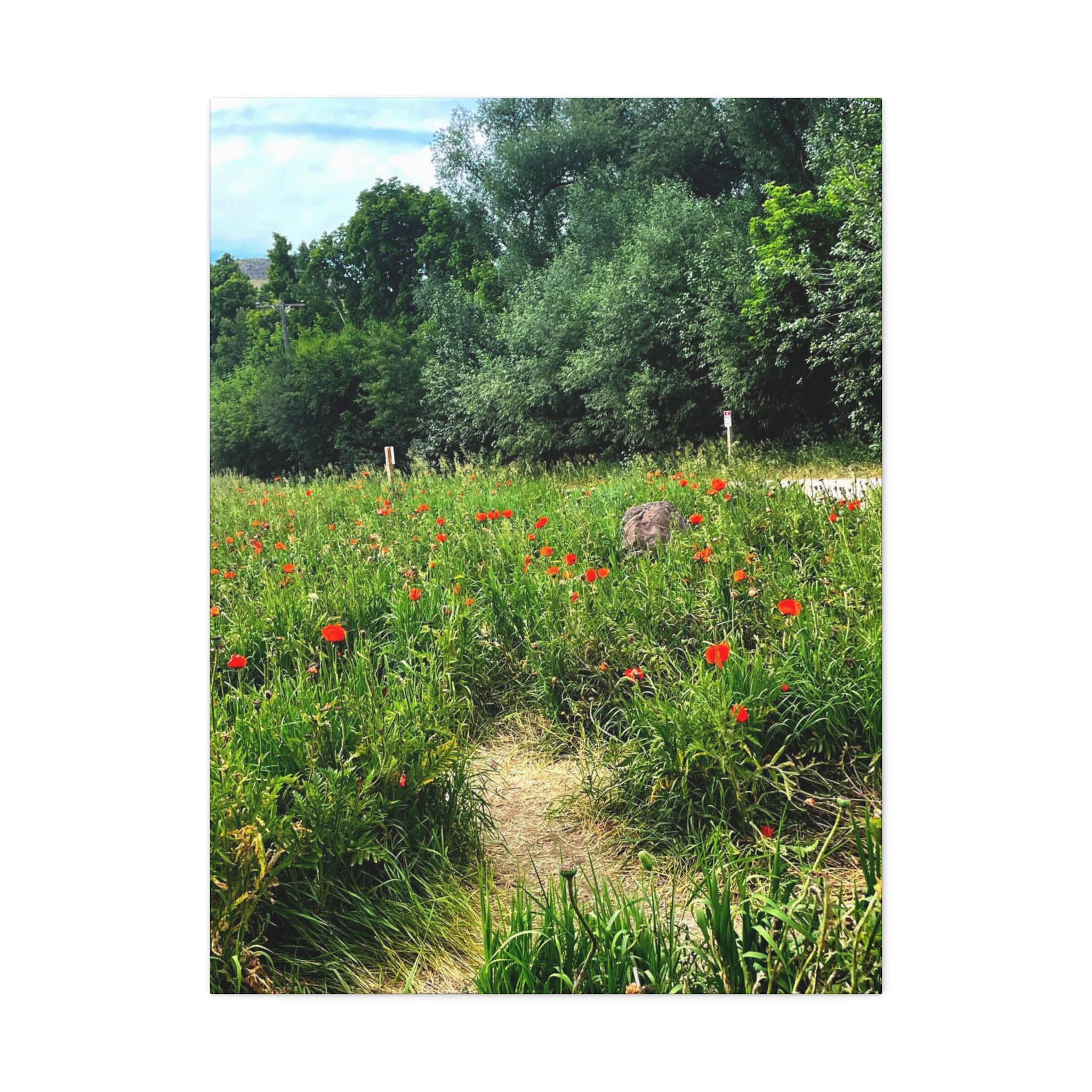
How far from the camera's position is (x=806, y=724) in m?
2.54

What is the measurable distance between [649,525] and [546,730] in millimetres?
1015

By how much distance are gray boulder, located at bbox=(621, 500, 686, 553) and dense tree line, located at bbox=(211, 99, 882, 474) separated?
0.97ft

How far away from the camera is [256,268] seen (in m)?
2.89

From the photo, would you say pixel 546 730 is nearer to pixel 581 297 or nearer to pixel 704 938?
pixel 704 938

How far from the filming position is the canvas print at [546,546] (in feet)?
7.45

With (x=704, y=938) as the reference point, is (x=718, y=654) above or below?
above


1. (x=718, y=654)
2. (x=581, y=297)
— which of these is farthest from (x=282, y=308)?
(x=718, y=654)

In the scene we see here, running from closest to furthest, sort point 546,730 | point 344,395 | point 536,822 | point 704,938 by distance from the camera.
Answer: point 704,938
point 536,822
point 546,730
point 344,395

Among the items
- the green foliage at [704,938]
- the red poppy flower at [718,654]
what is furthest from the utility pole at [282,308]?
the green foliage at [704,938]

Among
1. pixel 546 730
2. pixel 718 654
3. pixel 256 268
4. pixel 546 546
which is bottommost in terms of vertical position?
pixel 546 730

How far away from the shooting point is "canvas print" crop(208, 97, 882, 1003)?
2271mm
